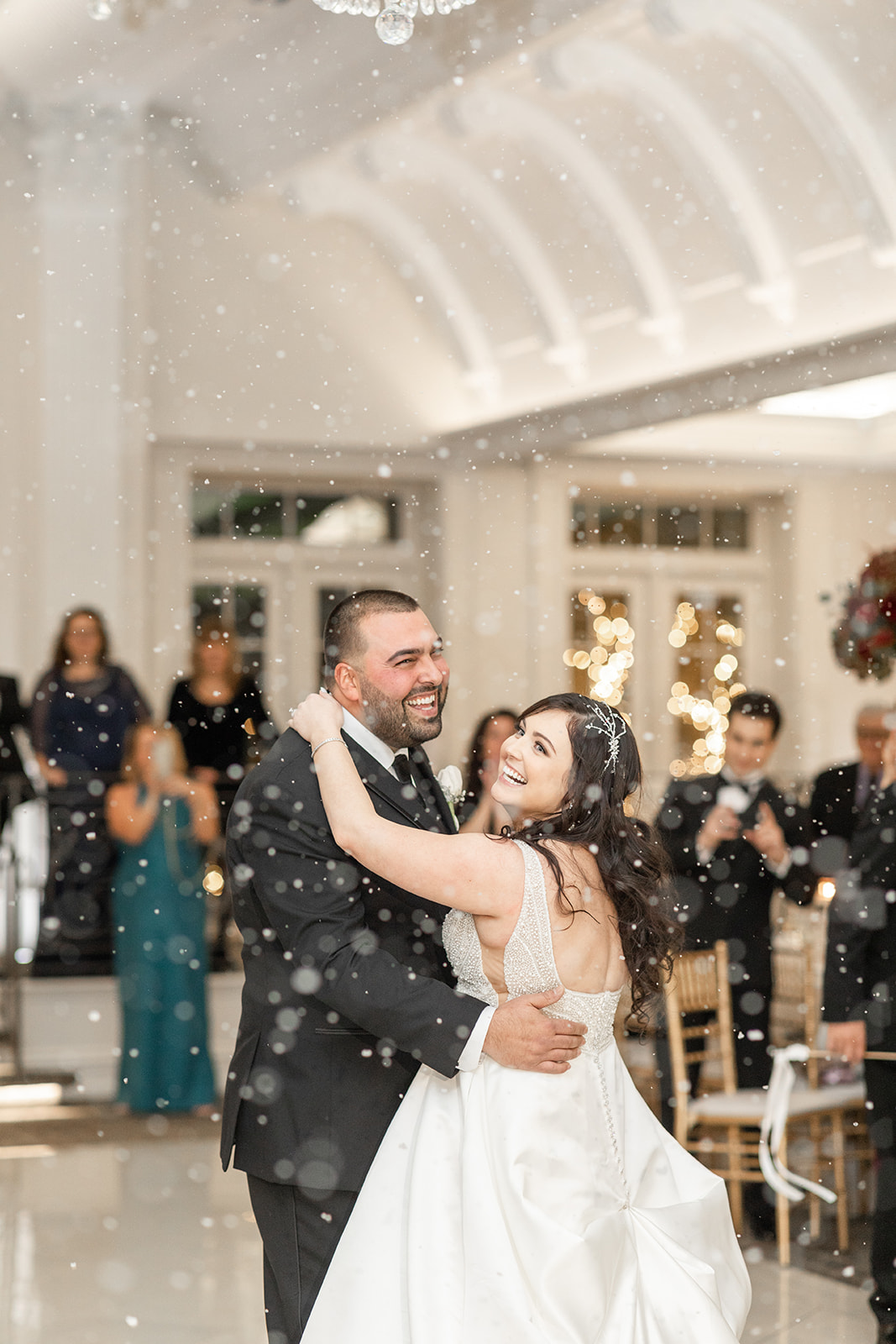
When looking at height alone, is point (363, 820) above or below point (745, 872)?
above

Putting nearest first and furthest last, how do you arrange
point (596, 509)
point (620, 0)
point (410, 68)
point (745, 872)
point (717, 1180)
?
point (717, 1180)
point (745, 872)
point (620, 0)
point (410, 68)
point (596, 509)

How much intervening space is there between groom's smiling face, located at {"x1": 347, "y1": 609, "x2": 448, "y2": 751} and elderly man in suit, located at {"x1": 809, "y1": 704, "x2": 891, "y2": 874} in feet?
8.75

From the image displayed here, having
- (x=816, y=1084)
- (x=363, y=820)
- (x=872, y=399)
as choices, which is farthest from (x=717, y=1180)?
(x=872, y=399)

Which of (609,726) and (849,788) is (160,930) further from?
(609,726)

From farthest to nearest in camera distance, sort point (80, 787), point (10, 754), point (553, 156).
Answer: point (553, 156) < point (80, 787) < point (10, 754)

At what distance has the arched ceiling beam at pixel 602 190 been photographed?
5758 millimetres

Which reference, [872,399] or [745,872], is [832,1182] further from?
[872,399]

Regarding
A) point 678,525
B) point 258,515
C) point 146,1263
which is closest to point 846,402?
point 678,525

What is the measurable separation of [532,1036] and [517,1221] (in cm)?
23

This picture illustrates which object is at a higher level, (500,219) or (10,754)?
(500,219)

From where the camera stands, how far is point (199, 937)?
494 cm

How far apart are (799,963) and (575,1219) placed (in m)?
2.92

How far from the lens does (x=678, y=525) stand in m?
7.48

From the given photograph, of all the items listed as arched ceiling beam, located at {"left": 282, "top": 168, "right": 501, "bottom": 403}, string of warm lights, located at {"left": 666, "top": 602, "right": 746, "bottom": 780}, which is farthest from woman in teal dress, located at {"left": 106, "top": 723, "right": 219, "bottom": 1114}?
string of warm lights, located at {"left": 666, "top": 602, "right": 746, "bottom": 780}
